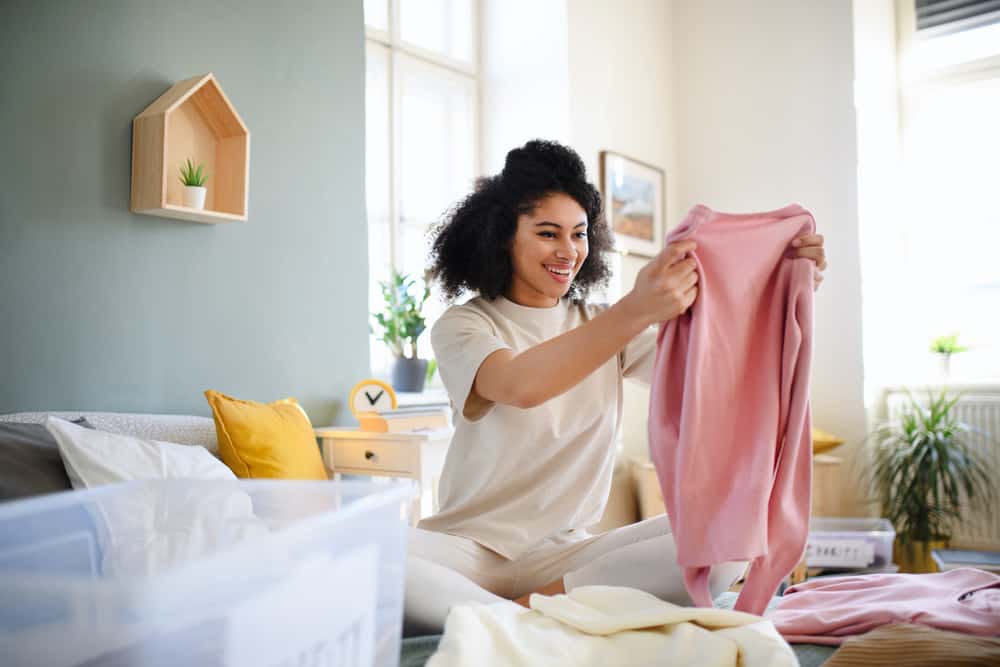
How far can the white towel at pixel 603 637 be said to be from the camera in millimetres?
928

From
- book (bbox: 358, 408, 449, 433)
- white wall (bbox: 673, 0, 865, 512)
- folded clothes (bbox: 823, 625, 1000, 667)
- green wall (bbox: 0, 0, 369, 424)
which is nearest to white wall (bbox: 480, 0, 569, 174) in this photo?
white wall (bbox: 673, 0, 865, 512)

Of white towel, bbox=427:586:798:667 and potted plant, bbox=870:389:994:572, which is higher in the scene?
white towel, bbox=427:586:798:667

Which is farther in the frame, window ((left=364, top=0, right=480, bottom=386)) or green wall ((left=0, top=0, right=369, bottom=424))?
window ((left=364, top=0, right=480, bottom=386))

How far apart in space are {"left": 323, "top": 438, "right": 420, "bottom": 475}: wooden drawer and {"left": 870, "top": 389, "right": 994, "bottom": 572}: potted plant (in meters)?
2.33

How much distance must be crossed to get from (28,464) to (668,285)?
120 cm

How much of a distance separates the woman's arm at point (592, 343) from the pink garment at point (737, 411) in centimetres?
4

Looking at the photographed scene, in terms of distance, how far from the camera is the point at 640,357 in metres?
1.88

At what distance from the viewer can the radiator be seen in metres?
3.88

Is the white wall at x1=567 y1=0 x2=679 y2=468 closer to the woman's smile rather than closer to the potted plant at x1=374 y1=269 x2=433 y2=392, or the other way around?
the potted plant at x1=374 y1=269 x2=433 y2=392

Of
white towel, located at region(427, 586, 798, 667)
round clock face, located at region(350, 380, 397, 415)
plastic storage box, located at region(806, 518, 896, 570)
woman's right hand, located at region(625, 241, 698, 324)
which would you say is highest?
woman's right hand, located at region(625, 241, 698, 324)

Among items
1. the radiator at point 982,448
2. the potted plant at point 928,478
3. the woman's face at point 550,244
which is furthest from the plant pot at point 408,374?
the radiator at point 982,448

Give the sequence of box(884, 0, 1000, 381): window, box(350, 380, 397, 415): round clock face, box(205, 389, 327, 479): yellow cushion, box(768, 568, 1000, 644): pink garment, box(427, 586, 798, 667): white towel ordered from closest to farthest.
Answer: box(427, 586, 798, 667): white towel → box(768, 568, 1000, 644): pink garment → box(205, 389, 327, 479): yellow cushion → box(350, 380, 397, 415): round clock face → box(884, 0, 1000, 381): window

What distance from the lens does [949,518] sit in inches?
154

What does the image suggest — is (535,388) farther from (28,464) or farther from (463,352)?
(28,464)
